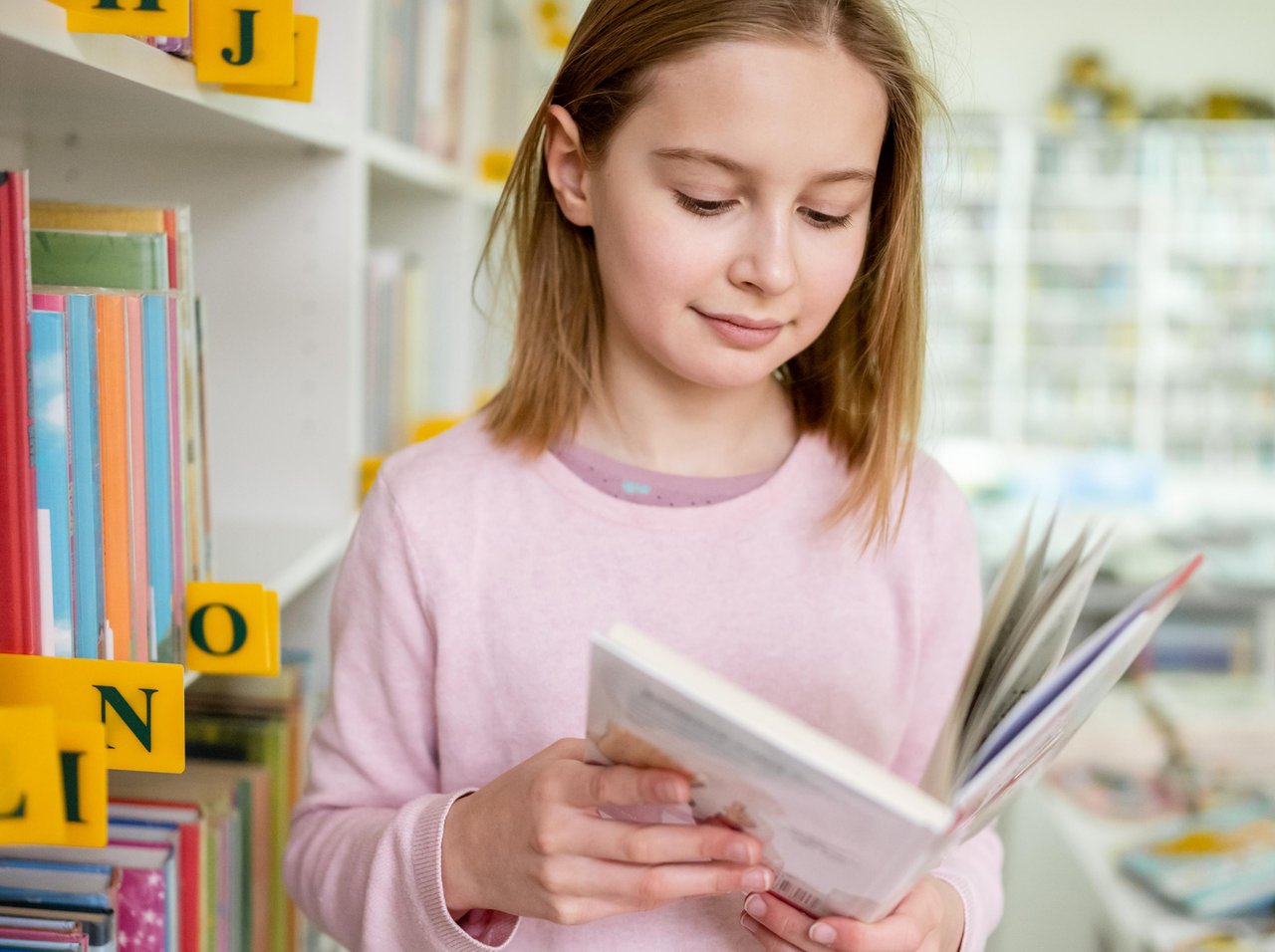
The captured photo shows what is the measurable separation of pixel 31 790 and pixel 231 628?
23cm

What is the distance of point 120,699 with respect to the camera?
633 millimetres

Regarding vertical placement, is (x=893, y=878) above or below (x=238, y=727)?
above

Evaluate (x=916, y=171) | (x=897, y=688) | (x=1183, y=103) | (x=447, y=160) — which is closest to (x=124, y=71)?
(x=916, y=171)

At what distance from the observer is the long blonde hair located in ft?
2.67

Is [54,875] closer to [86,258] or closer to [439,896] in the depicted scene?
[439,896]

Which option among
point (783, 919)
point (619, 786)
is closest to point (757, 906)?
point (783, 919)

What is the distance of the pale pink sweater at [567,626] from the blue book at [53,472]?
25cm

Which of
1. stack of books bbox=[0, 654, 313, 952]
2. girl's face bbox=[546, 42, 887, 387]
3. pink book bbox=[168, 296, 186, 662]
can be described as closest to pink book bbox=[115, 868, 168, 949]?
stack of books bbox=[0, 654, 313, 952]

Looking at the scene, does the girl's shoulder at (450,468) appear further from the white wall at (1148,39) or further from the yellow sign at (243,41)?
the white wall at (1148,39)

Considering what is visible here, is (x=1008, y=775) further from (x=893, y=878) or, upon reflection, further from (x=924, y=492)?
(x=924, y=492)

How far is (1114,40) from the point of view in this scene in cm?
579

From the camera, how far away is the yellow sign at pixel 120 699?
24.4 inches

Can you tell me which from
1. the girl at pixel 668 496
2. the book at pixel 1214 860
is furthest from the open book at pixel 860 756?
the book at pixel 1214 860

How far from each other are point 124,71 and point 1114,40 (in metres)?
6.04
